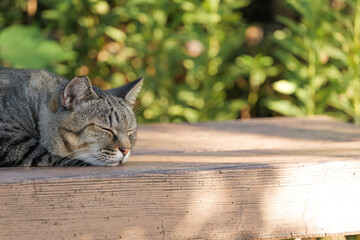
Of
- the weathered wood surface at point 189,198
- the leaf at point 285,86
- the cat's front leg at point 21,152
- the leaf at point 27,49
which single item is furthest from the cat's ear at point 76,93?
the leaf at point 285,86

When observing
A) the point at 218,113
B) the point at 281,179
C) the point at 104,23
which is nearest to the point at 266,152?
the point at 281,179

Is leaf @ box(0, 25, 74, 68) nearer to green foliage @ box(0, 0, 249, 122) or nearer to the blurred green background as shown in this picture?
the blurred green background

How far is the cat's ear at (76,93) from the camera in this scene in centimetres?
197

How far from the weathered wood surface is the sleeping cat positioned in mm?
113

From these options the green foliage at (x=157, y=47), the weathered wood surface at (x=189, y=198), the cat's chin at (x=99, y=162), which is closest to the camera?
the weathered wood surface at (x=189, y=198)

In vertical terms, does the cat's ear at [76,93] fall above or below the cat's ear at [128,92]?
above

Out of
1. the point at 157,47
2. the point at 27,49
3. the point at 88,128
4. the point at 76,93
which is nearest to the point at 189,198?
the point at 88,128

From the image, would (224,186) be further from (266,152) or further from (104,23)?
(104,23)

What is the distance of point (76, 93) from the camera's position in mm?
2006

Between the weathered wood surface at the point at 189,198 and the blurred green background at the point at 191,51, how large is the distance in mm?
2044

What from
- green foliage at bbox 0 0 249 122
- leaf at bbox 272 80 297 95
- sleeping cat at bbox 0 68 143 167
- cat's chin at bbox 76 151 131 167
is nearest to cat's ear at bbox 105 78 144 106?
sleeping cat at bbox 0 68 143 167

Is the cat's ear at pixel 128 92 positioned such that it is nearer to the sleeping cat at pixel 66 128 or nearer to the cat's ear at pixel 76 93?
the sleeping cat at pixel 66 128

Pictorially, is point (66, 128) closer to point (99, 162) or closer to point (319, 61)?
point (99, 162)

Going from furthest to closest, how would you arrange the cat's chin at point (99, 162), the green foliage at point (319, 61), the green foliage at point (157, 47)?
the green foliage at point (157, 47) < the green foliage at point (319, 61) < the cat's chin at point (99, 162)
